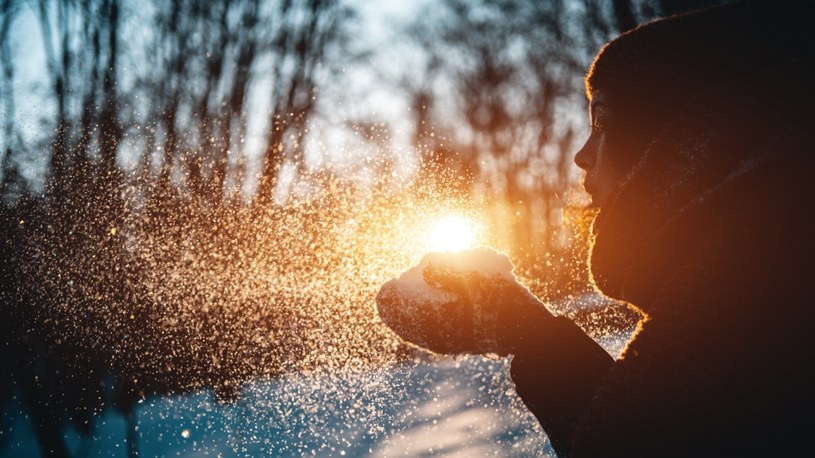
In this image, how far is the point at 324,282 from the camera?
5.50 meters

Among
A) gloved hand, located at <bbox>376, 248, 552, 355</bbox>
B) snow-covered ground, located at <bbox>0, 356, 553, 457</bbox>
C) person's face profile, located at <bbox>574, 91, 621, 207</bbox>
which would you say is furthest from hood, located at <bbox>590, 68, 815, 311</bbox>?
snow-covered ground, located at <bbox>0, 356, 553, 457</bbox>

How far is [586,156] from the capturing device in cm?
121

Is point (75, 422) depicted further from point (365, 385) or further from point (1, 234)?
point (365, 385)

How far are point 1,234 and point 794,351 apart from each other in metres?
5.21

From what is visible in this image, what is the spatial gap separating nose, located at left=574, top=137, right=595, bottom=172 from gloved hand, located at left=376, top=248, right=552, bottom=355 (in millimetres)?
325

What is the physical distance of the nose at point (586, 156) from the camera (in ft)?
3.93

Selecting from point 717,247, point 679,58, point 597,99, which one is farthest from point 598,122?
point 717,247

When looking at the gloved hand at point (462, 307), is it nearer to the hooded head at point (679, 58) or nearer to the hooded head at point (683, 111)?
the hooded head at point (683, 111)

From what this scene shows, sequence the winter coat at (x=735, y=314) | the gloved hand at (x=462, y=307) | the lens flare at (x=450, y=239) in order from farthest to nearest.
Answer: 1. the lens flare at (x=450, y=239)
2. the gloved hand at (x=462, y=307)
3. the winter coat at (x=735, y=314)

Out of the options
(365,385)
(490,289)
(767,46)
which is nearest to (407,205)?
(365,385)

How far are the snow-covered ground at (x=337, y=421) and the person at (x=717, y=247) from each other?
86.5 inches

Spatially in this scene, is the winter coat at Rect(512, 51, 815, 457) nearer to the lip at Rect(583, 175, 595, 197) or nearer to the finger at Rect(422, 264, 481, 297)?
the lip at Rect(583, 175, 595, 197)

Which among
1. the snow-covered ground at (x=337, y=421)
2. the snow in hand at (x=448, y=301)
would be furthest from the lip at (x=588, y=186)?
the snow-covered ground at (x=337, y=421)

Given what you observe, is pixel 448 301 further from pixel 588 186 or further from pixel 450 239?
pixel 450 239
